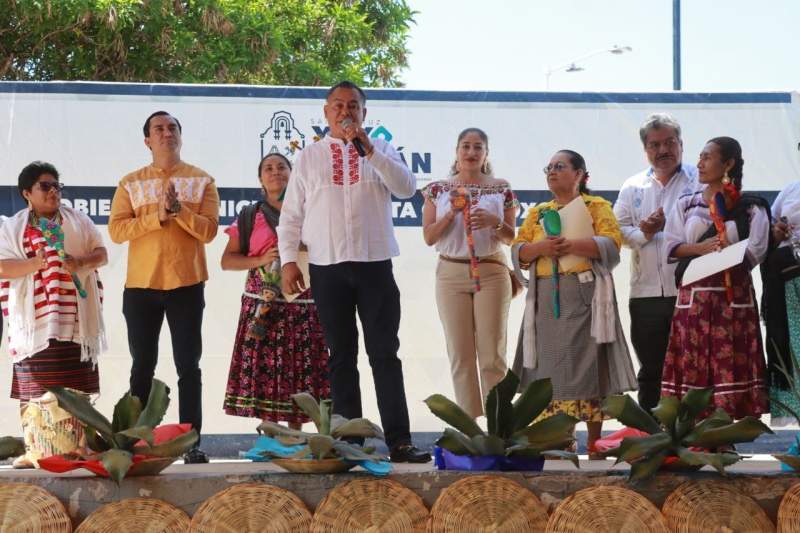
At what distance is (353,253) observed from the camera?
12.2ft

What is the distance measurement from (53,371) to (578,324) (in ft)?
6.51

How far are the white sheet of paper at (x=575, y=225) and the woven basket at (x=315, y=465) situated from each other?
194cm

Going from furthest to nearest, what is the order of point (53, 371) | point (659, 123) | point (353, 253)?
point (659, 123)
point (53, 371)
point (353, 253)

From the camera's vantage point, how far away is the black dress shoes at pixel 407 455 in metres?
3.53

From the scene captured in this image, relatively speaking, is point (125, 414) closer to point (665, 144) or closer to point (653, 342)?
Result: point (653, 342)

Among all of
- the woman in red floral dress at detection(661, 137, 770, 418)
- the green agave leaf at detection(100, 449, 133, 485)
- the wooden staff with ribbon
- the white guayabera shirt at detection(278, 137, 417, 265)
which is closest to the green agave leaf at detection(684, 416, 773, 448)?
the green agave leaf at detection(100, 449, 133, 485)

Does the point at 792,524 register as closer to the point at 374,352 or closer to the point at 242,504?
the point at 242,504

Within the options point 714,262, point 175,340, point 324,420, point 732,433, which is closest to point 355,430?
point 324,420

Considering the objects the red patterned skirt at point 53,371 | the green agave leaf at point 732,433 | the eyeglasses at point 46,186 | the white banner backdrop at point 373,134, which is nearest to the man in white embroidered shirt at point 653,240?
the white banner backdrop at point 373,134

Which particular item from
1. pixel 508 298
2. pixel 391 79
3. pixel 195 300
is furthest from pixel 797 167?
pixel 391 79

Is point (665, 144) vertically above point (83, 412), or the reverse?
point (665, 144)

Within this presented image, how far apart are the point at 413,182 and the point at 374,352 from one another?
59 centimetres

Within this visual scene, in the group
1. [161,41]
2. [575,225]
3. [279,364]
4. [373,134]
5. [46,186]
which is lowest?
[279,364]

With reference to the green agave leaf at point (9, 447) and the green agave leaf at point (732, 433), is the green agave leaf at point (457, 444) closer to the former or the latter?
the green agave leaf at point (732, 433)
